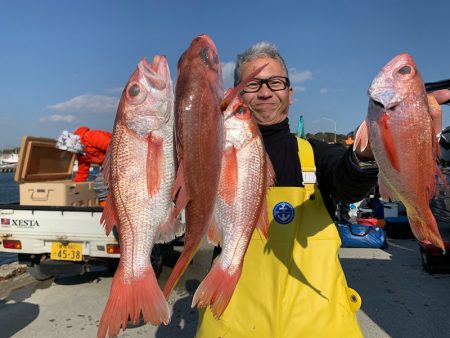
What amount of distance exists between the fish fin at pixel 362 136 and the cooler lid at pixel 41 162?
5.80 m

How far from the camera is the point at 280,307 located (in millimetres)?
2082

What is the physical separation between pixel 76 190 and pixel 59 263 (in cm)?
117

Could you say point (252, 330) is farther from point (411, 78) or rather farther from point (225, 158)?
point (411, 78)

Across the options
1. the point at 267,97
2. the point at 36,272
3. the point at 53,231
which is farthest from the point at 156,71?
the point at 36,272

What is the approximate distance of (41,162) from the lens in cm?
698

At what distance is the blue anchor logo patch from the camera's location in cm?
224

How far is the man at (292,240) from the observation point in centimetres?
206

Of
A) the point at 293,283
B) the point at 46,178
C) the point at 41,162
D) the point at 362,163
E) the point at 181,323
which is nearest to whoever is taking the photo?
the point at 362,163

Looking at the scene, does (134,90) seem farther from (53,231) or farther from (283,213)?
(53,231)

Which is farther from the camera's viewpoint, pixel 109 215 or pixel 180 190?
pixel 109 215

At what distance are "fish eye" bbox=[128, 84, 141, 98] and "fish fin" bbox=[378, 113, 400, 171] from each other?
3.25ft

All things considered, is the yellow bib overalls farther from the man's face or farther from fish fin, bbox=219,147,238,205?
fish fin, bbox=219,147,238,205

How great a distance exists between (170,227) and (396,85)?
1.08 metres

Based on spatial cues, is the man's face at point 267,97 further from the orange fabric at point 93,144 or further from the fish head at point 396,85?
the orange fabric at point 93,144
